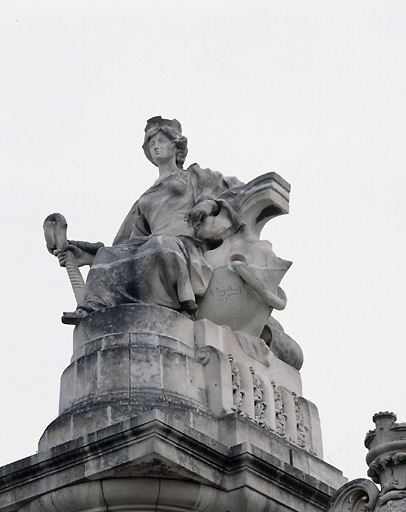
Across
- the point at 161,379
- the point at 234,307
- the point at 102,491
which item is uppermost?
the point at 234,307

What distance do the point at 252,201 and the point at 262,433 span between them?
11.9 ft

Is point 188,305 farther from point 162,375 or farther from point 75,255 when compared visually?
point 75,255

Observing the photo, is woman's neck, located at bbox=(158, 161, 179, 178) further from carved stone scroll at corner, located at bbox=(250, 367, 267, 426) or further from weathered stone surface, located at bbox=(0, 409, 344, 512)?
weathered stone surface, located at bbox=(0, 409, 344, 512)

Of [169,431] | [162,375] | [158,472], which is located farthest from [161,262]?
[158,472]

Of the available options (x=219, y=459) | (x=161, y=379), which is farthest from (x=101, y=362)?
(x=219, y=459)

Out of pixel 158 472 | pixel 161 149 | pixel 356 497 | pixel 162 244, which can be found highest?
pixel 161 149

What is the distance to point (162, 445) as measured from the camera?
18234 mm

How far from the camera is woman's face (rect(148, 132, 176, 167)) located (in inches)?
905

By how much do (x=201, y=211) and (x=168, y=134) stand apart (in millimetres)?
1876

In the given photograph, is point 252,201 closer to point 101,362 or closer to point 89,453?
point 101,362

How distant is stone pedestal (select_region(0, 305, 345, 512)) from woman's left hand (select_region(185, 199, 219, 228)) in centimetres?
169

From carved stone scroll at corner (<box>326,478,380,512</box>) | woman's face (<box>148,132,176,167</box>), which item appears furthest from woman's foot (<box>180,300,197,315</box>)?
carved stone scroll at corner (<box>326,478,380,512</box>)

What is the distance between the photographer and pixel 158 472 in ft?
60.6

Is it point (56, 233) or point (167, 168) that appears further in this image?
point (167, 168)
